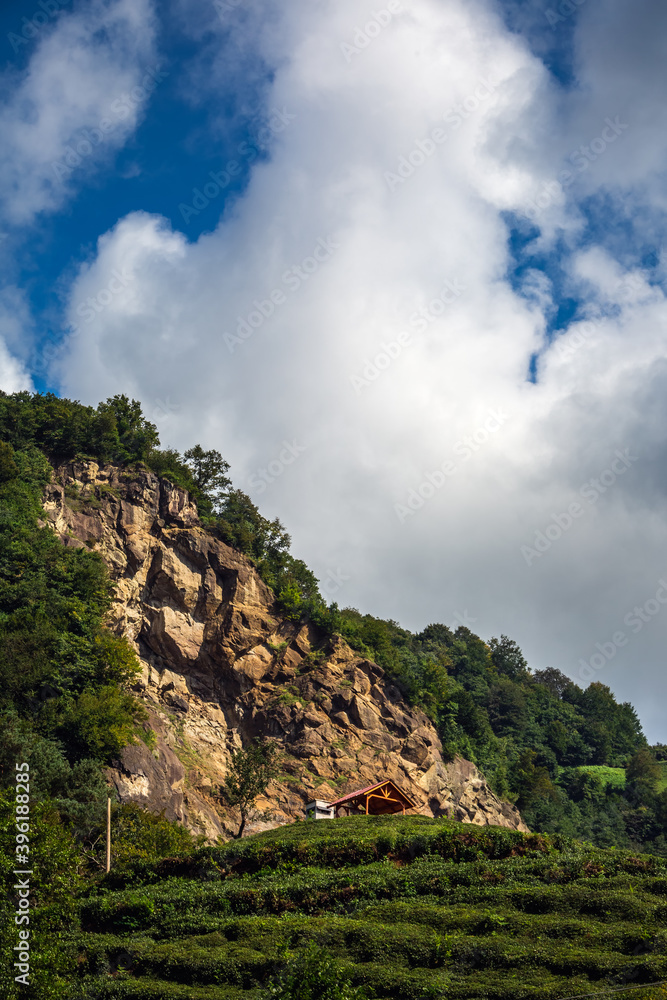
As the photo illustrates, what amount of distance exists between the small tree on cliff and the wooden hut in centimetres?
580

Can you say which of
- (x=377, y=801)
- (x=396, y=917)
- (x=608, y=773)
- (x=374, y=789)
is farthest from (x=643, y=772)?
(x=396, y=917)

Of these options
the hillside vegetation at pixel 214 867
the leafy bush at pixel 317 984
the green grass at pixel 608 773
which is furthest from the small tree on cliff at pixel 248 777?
the green grass at pixel 608 773

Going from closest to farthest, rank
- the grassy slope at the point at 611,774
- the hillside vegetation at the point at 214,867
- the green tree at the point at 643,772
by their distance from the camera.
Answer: the hillside vegetation at the point at 214,867, the green tree at the point at 643,772, the grassy slope at the point at 611,774

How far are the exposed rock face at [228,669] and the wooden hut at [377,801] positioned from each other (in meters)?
10.5

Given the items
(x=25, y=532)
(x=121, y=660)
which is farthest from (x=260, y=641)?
(x=25, y=532)

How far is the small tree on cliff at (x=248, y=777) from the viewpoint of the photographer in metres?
51.4

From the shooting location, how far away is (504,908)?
27359 mm

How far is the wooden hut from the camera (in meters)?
47.7

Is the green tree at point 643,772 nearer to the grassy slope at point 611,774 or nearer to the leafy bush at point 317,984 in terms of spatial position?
the grassy slope at point 611,774

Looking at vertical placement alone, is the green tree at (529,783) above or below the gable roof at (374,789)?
above

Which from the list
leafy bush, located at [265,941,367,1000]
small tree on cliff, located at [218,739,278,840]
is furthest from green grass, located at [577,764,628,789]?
leafy bush, located at [265,941,367,1000]

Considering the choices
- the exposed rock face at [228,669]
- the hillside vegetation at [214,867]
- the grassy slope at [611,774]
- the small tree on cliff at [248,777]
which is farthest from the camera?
the grassy slope at [611,774]

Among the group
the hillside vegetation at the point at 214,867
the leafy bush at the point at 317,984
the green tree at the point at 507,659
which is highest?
the green tree at the point at 507,659

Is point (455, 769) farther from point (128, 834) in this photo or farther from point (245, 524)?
point (128, 834)
